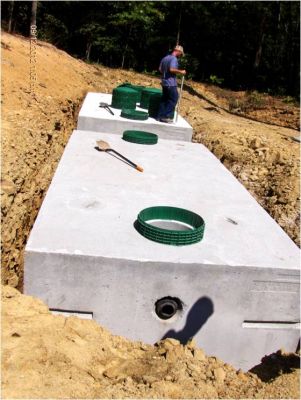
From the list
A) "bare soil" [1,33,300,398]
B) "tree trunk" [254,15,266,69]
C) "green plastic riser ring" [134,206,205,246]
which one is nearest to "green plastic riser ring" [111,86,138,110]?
"bare soil" [1,33,300,398]

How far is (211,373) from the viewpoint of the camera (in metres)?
3.98

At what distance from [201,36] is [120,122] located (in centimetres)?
1876

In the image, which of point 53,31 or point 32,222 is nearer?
point 32,222

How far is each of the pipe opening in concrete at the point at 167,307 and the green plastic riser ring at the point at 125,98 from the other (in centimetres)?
741

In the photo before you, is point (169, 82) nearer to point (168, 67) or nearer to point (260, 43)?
point (168, 67)

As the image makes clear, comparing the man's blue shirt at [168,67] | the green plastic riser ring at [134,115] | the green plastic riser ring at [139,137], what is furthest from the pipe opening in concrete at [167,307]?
the man's blue shirt at [168,67]

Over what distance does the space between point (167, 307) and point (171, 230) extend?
88 centimetres

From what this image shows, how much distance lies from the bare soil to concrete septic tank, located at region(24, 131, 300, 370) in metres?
0.33

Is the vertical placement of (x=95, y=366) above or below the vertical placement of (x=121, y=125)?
below

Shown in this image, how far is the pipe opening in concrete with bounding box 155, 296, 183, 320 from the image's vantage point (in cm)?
463

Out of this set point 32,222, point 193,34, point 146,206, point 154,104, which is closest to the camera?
point 146,206

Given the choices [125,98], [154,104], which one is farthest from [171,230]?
[125,98]

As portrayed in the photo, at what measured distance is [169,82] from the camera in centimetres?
986

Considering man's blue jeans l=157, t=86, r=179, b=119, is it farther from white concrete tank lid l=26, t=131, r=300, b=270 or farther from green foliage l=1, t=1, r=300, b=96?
green foliage l=1, t=1, r=300, b=96
